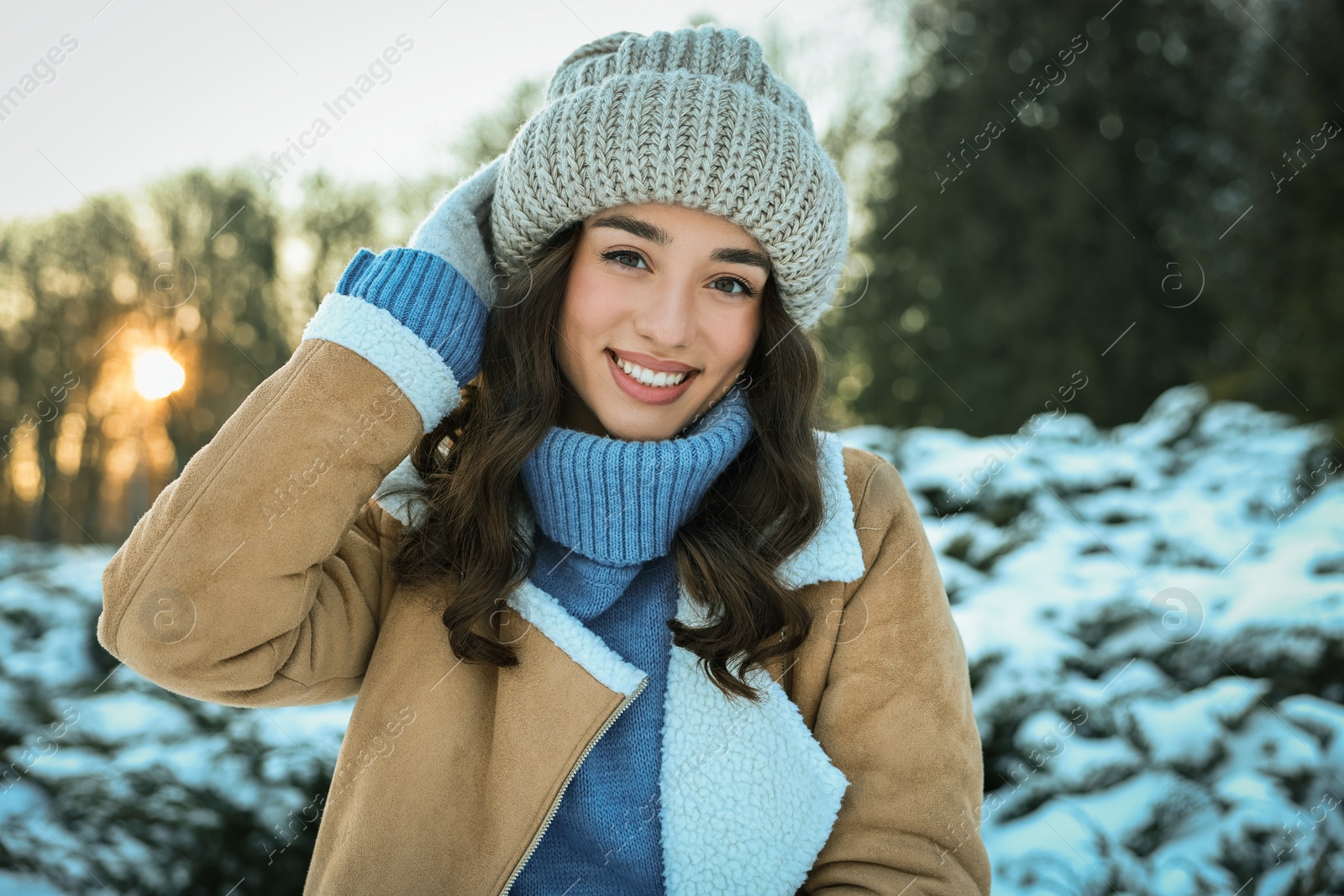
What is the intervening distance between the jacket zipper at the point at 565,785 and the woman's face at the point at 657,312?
50cm

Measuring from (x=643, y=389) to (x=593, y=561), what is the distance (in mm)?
342

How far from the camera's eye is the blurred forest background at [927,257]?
10.2m

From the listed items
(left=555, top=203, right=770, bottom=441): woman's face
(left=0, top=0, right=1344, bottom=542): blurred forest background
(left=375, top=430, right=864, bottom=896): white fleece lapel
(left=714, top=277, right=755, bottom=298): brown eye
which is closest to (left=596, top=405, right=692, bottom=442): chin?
(left=555, top=203, right=770, bottom=441): woman's face

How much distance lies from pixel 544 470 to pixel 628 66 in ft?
2.55

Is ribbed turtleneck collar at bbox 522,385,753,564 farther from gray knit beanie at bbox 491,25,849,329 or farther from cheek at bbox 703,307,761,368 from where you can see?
gray knit beanie at bbox 491,25,849,329

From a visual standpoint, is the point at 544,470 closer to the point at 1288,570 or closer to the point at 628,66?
the point at 628,66

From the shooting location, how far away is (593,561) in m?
1.78

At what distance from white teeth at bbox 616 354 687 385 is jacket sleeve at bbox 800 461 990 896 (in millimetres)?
513

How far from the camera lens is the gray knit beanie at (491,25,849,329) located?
1712 millimetres

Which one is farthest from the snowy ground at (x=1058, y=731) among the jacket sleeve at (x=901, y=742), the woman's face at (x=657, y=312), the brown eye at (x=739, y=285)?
the brown eye at (x=739, y=285)

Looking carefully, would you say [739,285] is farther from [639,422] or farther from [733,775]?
[733,775]

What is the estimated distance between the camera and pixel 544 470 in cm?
175

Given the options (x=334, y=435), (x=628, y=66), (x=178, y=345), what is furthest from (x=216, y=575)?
(x=178, y=345)

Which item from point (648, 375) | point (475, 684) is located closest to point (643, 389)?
point (648, 375)
